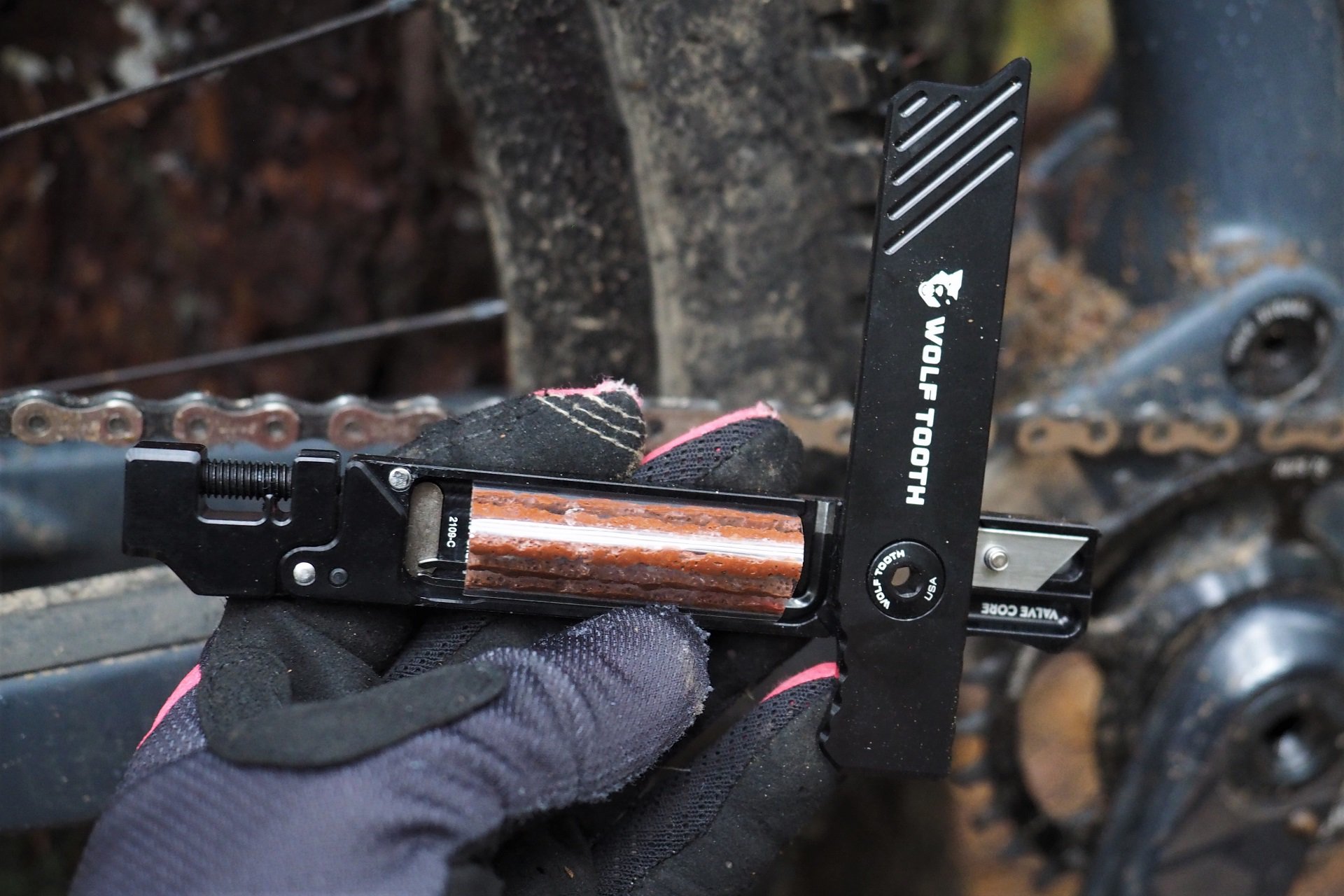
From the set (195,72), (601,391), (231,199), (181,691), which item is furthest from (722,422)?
(231,199)

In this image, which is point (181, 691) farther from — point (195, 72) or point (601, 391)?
point (195, 72)

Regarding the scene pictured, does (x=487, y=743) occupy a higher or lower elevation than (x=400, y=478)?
lower

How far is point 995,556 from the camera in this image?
32.1 inches

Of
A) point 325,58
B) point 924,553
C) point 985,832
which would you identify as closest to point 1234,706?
point 985,832

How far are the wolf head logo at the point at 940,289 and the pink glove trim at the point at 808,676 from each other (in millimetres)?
266

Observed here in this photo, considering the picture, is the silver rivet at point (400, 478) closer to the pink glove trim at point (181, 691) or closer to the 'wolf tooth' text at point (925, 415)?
the pink glove trim at point (181, 691)

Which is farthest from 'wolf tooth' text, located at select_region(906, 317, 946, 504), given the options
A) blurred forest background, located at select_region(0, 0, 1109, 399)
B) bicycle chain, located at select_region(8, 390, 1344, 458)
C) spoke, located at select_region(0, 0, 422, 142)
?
blurred forest background, located at select_region(0, 0, 1109, 399)

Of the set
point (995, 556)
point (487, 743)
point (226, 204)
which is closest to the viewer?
point (487, 743)

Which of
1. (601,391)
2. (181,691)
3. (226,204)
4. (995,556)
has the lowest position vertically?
(181,691)

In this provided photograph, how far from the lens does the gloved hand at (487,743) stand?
2.18 ft

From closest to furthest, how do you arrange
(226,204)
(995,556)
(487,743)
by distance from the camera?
(487,743), (995,556), (226,204)

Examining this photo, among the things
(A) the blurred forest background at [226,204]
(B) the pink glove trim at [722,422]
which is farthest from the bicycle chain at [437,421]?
(A) the blurred forest background at [226,204]

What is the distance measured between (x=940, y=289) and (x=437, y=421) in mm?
473

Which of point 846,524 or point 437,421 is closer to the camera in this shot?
point 846,524
